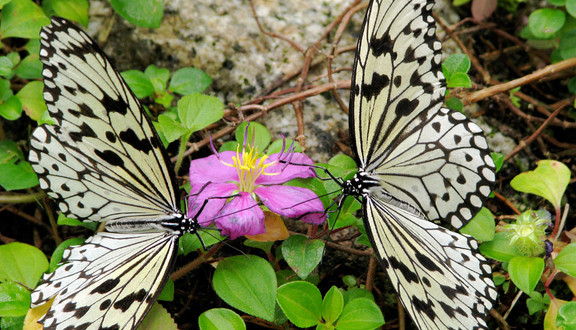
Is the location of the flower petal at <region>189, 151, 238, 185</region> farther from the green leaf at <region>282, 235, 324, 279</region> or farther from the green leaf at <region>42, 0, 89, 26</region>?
the green leaf at <region>42, 0, 89, 26</region>

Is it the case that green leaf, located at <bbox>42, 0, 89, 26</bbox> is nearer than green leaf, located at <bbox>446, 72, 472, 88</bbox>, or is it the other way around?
green leaf, located at <bbox>446, 72, 472, 88</bbox>

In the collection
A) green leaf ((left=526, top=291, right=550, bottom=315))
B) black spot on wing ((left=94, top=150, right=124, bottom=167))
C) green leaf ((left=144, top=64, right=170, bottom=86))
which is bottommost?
green leaf ((left=526, top=291, right=550, bottom=315))

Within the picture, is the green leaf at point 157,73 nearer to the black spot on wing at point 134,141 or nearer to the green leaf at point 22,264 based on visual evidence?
the black spot on wing at point 134,141

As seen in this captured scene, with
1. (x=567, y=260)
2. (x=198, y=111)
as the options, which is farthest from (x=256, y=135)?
(x=567, y=260)

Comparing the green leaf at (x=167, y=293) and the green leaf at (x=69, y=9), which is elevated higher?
the green leaf at (x=69, y=9)

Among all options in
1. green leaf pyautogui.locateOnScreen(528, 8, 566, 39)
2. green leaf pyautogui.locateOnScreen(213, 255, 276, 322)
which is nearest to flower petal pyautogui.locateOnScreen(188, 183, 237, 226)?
green leaf pyautogui.locateOnScreen(213, 255, 276, 322)

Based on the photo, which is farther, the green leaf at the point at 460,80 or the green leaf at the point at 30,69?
the green leaf at the point at 30,69

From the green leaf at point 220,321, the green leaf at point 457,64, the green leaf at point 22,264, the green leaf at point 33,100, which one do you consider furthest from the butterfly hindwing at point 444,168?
the green leaf at point 33,100
